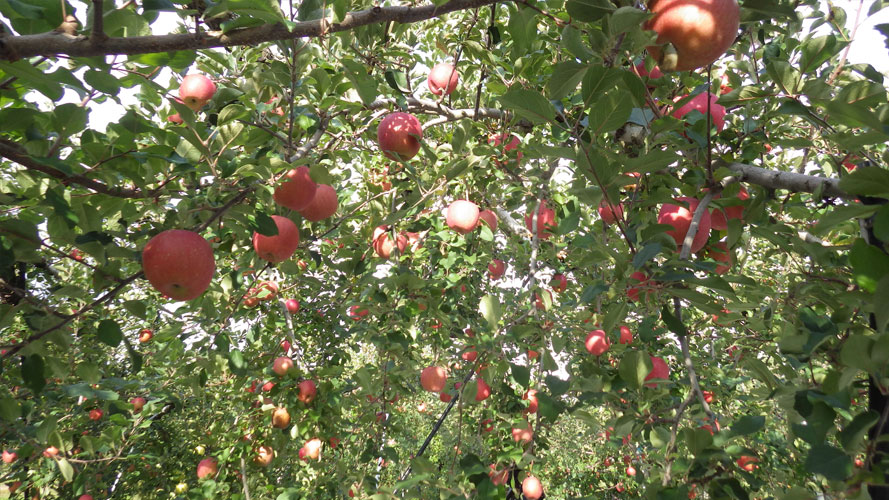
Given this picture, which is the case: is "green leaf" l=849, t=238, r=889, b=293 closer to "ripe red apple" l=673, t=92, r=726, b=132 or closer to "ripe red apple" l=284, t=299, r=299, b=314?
"ripe red apple" l=673, t=92, r=726, b=132

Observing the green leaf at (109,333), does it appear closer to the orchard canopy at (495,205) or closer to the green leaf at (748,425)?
the orchard canopy at (495,205)

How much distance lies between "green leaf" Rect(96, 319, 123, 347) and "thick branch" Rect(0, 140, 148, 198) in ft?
1.26

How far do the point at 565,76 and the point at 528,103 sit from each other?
0.09 metres

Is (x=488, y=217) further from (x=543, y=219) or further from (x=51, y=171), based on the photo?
(x=51, y=171)

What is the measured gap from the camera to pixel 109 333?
48.2 inches

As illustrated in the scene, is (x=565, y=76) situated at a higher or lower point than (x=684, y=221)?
higher

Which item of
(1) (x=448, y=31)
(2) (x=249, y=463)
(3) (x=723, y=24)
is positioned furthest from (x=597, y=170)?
(2) (x=249, y=463)

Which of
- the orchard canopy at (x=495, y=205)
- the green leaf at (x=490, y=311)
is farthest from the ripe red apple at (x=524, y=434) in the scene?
the green leaf at (x=490, y=311)

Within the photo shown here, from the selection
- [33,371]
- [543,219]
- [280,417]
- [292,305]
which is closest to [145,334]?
[292,305]

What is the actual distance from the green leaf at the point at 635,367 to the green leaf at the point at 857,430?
392 millimetres

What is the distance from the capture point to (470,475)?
4.26 feet

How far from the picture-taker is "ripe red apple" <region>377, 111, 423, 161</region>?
6.17 ft

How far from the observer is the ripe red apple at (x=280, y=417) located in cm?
267

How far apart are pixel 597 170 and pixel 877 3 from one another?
1519mm
